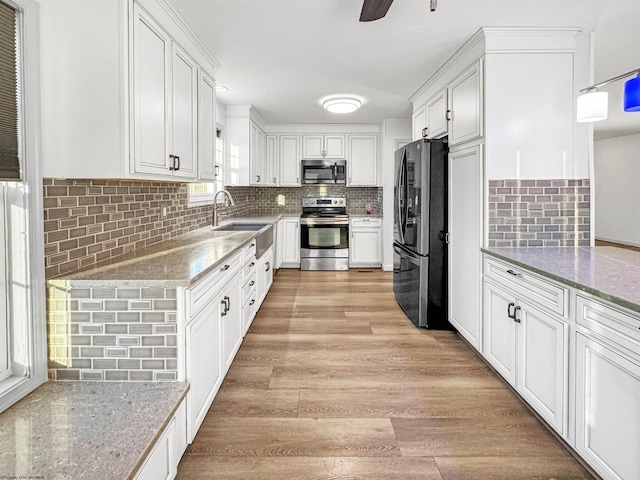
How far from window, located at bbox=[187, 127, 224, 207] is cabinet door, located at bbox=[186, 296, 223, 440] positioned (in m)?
1.55

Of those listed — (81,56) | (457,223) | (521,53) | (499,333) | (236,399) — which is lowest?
(236,399)

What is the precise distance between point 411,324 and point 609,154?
8.28 metres

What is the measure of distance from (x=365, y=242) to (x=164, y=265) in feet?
15.8

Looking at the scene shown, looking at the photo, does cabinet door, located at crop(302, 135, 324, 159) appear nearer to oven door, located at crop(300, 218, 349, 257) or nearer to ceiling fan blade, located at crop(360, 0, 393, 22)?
oven door, located at crop(300, 218, 349, 257)

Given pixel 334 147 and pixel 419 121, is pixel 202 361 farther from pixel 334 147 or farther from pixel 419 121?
pixel 334 147

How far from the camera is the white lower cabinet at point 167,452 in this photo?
131 centimetres

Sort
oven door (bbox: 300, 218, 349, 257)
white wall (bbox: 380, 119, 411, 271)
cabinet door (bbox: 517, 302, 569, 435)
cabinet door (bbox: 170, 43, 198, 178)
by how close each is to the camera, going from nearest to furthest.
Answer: cabinet door (bbox: 517, 302, 569, 435)
cabinet door (bbox: 170, 43, 198, 178)
white wall (bbox: 380, 119, 411, 271)
oven door (bbox: 300, 218, 349, 257)

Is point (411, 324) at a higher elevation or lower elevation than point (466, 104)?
lower

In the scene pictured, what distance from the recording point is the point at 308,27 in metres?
2.76

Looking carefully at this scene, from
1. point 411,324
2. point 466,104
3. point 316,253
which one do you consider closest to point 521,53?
point 466,104

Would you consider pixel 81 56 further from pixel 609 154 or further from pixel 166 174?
pixel 609 154

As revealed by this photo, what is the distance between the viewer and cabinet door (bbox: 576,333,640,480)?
142cm

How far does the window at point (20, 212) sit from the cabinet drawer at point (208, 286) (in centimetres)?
56

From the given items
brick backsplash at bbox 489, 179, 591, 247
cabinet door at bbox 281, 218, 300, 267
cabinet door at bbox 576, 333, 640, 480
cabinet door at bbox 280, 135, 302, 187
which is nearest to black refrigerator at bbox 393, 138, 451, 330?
brick backsplash at bbox 489, 179, 591, 247
